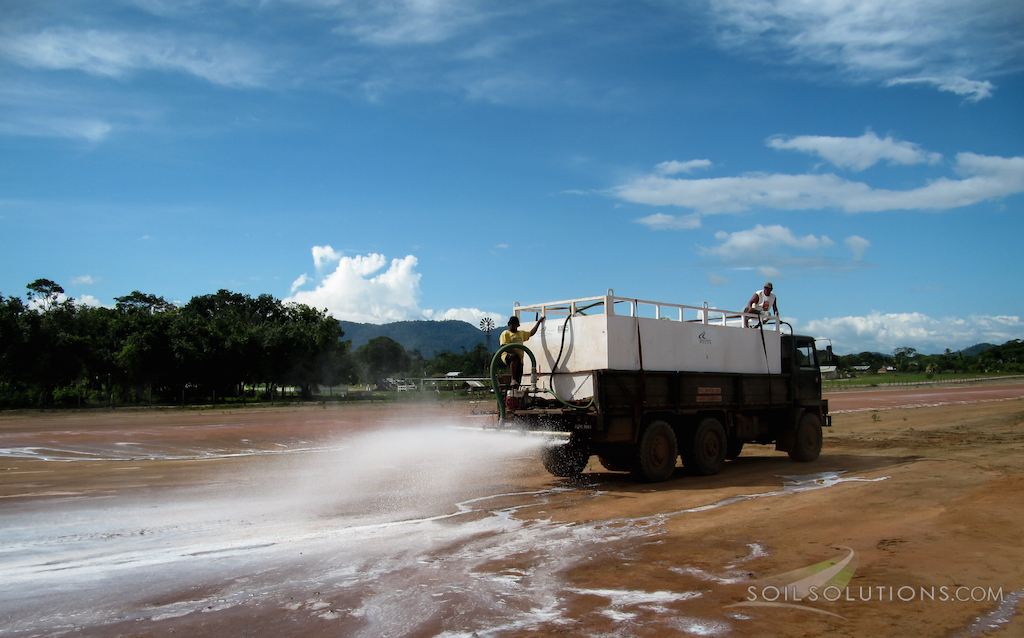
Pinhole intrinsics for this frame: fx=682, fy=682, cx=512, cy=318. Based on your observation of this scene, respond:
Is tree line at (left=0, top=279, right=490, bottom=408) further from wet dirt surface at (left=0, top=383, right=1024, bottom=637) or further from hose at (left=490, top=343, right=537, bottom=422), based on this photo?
hose at (left=490, top=343, right=537, bottom=422)

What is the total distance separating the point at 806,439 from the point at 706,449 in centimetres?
340

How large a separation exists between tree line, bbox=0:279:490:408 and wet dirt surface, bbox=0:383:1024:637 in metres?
42.2

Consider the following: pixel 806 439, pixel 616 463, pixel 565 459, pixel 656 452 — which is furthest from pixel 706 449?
pixel 806 439

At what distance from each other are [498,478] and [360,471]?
3055 millimetres

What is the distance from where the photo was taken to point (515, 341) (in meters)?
12.4

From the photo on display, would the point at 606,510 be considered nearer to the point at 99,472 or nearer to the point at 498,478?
the point at 498,478

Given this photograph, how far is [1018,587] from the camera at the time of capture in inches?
230

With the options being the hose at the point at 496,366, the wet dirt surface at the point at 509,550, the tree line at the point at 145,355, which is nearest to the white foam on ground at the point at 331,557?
the wet dirt surface at the point at 509,550

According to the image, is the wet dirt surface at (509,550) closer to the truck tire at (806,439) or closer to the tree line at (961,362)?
the truck tire at (806,439)

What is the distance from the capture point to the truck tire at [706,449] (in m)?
12.7

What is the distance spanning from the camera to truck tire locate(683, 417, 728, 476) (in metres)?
12.7

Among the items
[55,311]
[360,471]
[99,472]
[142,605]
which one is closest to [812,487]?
[360,471]

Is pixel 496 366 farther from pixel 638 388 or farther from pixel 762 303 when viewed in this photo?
pixel 762 303

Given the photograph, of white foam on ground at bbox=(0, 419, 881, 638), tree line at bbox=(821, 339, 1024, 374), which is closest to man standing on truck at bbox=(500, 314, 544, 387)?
white foam on ground at bbox=(0, 419, 881, 638)
